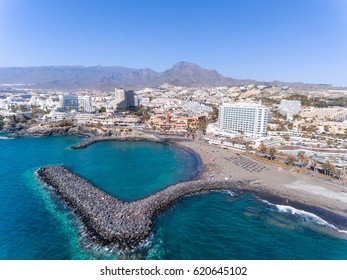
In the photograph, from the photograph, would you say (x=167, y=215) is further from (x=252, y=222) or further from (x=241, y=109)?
(x=241, y=109)

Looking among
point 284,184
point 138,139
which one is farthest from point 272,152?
point 138,139

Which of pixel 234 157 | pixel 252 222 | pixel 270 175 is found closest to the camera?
pixel 252 222

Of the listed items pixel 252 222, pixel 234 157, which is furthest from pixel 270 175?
pixel 252 222

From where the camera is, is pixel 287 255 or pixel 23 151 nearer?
pixel 287 255

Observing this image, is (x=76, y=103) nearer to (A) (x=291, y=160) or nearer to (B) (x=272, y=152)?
(B) (x=272, y=152)

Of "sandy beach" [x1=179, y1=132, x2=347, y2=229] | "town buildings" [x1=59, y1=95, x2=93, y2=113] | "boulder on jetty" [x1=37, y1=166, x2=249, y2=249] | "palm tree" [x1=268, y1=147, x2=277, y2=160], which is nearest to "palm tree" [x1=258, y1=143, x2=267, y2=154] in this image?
"palm tree" [x1=268, y1=147, x2=277, y2=160]

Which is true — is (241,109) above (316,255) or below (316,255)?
above
